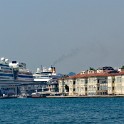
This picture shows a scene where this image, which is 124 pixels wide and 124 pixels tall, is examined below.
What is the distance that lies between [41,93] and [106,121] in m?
134

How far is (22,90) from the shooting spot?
7692 inches

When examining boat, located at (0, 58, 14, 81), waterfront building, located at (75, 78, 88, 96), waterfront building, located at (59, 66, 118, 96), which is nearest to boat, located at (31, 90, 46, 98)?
waterfront building, located at (59, 66, 118, 96)

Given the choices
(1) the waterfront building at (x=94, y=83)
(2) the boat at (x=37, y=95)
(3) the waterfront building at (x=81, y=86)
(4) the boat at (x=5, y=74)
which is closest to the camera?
(1) the waterfront building at (x=94, y=83)

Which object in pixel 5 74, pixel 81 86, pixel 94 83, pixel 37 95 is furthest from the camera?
pixel 5 74

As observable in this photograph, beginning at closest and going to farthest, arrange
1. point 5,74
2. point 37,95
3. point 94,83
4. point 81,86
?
point 94,83 < point 81,86 < point 37,95 < point 5,74

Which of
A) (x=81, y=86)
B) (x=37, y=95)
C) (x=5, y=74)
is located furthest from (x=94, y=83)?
(x=5, y=74)

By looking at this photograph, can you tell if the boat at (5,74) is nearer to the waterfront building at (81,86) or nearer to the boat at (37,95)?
the boat at (37,95)

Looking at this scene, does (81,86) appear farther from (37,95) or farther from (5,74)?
(5,74)

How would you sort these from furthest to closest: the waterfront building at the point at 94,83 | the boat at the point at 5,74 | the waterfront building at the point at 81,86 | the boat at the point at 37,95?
the boat at the point at 5,74
the boat at the point at 37,95
the waterfront building at the point at 81,86
the waterfront building at the point at 94,83

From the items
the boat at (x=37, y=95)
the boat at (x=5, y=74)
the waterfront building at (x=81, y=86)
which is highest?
the boat at (x=5, y=74)

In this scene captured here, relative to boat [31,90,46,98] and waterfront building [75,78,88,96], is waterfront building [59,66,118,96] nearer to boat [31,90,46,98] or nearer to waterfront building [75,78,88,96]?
waterfront building [75,78,88,96]

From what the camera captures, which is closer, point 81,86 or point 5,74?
point 81,86

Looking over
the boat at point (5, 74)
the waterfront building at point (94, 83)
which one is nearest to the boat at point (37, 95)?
the waterfront building at point (94, 83)

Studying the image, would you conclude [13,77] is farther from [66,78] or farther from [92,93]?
[92,93]
